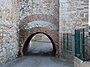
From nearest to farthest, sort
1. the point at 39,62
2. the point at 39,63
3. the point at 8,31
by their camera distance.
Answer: the point at 39,63 → the point at 39,62 → the point at 8,31

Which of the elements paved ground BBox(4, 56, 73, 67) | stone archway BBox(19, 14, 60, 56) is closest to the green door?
paved ground BBox(4, 56, 73, 67)

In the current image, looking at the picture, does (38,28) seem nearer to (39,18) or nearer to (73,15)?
(39,18)

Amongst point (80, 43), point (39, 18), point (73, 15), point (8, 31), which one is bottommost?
point (80, 43)

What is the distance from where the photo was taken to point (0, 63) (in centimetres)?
957

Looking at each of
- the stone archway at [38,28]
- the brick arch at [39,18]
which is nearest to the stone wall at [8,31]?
the stone archway at [38,28]

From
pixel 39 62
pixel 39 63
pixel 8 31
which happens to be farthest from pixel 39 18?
pixel 39 63

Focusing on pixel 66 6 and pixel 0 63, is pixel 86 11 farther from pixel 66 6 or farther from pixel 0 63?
pixel 0 63

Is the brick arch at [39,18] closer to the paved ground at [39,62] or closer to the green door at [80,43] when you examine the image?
the paved ground at [39,62]

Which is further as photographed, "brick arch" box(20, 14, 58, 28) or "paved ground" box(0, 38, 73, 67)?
"brick arch" box(20, 14, 58, 28)

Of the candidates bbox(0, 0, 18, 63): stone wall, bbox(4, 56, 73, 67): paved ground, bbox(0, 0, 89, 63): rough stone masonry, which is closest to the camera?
bbox(4, 56, 73, 67): paved ground

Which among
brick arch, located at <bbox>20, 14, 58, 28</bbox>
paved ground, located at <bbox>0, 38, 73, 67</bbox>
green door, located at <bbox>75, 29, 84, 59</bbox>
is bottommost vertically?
paved ground, located at <bbox>0, 38, 73, 67</bbox>

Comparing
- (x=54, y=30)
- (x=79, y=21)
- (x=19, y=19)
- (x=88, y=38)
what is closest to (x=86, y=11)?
(x=79, y=21)

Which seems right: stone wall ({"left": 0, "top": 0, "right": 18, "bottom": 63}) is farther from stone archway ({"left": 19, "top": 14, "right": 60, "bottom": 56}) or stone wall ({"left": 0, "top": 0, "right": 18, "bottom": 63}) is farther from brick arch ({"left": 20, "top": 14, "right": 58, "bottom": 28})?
brick arch ({"left": 20, "top": 14, "right": 58, "bottom": 28})

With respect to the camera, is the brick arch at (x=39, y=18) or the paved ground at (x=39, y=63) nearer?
the paved ground at (x=39, y=63)
